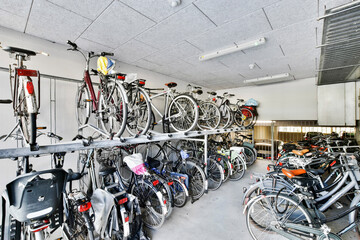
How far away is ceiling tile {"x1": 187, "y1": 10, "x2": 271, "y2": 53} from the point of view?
6.58 feet

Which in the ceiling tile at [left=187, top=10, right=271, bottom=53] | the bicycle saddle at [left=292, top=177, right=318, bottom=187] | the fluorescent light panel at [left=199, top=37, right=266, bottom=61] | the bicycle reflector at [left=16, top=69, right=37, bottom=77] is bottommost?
the bicycle saddle at [left=292, top=177, right=318, bottom=187]

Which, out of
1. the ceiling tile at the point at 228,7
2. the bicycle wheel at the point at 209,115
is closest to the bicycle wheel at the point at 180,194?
the bicycle wheel at the point at 209,115

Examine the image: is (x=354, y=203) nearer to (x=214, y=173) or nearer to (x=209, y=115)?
(x=214, y=173)

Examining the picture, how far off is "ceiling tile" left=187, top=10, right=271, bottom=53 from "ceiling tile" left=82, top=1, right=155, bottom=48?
2.78 ft

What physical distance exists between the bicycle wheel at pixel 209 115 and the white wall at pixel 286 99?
325 centimetres

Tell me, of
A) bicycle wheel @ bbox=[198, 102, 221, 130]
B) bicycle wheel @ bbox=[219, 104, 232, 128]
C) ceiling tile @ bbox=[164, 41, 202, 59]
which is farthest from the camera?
bicycle wheel @ bbox=[219, 104, 232, 128]

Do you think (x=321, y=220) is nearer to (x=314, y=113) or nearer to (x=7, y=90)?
(x=7, y=90)

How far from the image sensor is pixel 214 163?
3.36 m

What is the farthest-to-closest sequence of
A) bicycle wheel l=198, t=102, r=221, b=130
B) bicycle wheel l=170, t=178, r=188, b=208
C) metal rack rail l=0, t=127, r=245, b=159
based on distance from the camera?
bicycle wheel l=198, t=102, r=221, b=130 < bicycle wheel l=170, t=178, r=188, b=208 < metal rack rail l=0, t=127, r=245, b=159

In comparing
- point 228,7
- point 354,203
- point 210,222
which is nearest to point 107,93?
point 228,7

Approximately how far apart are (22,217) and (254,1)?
108 inches

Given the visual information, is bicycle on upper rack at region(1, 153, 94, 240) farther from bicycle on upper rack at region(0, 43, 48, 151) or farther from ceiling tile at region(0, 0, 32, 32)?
ceiling tile at region(0, 0, 32, 32)

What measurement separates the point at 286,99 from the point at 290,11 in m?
4.61

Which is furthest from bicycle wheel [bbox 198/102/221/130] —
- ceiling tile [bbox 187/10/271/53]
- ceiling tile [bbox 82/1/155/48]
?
ceiling tile [bbox 82/1/155/48]
